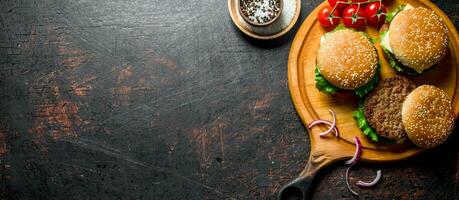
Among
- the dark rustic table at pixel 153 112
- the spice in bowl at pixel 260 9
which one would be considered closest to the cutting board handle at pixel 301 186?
the dark rustic table at pixel 153 112

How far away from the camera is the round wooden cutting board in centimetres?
389

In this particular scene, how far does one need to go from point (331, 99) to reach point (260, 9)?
95cm

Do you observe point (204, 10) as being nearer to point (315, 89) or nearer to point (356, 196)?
point (315, 89)

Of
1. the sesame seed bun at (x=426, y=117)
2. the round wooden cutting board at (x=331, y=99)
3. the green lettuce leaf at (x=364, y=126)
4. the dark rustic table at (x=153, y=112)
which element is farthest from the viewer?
the dark rustic table at (x=153, y=112)

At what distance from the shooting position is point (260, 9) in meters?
4.00

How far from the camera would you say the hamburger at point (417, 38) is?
3.69m

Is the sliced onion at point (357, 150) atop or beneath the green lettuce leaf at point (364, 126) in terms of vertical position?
beneath

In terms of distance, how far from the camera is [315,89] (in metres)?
3.97

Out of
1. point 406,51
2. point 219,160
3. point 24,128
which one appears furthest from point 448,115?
point 24,128

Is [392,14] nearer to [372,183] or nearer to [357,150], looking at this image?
[357,150]

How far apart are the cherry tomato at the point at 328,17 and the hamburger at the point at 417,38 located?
43 centimetres

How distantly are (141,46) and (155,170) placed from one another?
1086 mm

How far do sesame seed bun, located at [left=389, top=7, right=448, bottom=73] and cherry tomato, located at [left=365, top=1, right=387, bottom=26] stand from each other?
0.45 ft

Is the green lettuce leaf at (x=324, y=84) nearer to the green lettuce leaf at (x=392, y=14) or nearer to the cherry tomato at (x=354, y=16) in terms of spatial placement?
the cherry tomato at (x=354, y=16)
